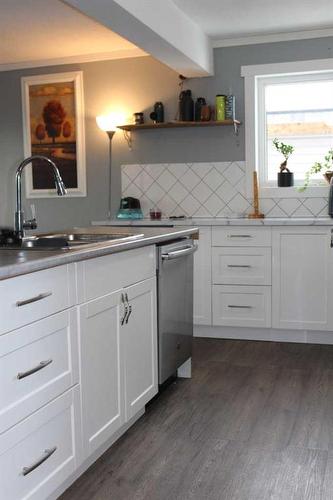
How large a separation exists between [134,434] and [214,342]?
6.10 feet

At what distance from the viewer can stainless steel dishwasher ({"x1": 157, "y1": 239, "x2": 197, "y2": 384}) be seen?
10.3ft

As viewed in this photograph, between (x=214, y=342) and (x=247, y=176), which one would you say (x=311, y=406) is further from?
(x=247, y=176)

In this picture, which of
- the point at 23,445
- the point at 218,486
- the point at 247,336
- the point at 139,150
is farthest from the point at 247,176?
the point at 23,445

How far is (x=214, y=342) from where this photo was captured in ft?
15.1

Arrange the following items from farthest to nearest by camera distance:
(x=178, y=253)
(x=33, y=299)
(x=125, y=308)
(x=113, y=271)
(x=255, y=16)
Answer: (x=255, y=16), (x=178, y=253), (x=125, y=308), (x=113, y=271), (x=33, y=299)

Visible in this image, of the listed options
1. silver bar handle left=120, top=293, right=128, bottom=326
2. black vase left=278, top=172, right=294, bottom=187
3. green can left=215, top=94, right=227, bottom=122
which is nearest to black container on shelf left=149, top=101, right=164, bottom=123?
green can left=215, top=94, right=227, bottom=122

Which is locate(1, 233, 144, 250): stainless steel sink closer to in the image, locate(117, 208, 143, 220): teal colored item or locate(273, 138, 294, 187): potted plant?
locate(117, 208, 143, 220): teal colored item

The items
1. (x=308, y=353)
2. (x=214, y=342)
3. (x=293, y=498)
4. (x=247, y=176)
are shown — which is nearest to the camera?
(x=293, y=498)

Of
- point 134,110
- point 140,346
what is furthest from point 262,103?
point 140,346

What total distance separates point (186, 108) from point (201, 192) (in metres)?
0.69

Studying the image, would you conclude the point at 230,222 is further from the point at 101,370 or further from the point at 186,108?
the point at 101,370

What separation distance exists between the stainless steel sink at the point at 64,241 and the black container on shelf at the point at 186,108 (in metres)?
2.08

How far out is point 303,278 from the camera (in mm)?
4457

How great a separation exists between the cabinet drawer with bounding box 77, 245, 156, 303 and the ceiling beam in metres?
1.28
